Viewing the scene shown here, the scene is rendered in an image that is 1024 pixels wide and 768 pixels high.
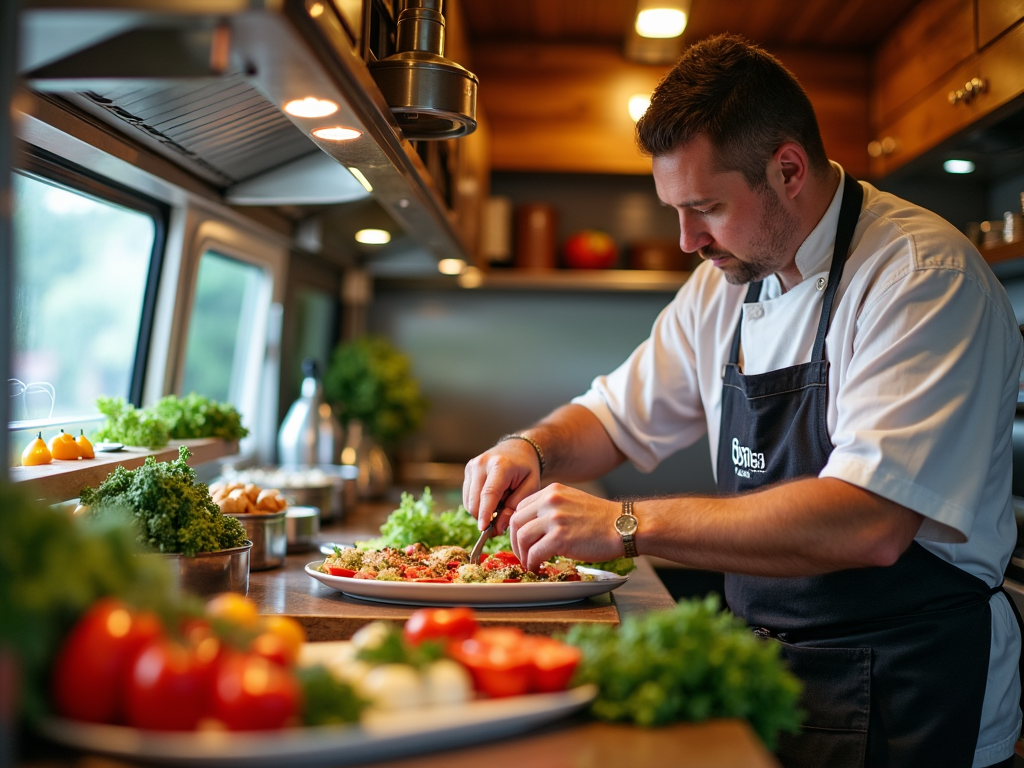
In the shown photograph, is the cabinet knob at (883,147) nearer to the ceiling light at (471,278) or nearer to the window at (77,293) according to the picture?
the ceiling light at (471,278)

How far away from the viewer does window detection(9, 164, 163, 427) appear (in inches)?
72.9

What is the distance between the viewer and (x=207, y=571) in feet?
4.69

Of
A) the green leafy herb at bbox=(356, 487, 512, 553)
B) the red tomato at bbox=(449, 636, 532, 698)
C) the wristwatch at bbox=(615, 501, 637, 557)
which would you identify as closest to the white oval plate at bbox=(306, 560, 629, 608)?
the wristwatch at bbox=(615, 501, 637, 557)

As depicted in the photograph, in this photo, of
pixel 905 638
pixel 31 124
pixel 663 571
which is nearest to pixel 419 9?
pixel 31 124

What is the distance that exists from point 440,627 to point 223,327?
2205 mm

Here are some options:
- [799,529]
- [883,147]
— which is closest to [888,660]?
[799,529]

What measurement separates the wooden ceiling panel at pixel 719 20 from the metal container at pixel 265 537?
2277 mm

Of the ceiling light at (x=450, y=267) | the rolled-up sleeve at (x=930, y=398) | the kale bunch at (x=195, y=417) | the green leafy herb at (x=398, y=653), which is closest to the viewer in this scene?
the green leafy herb at (x=398, y=653)

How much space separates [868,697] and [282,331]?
2.42 metres

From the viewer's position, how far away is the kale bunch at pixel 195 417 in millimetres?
2227

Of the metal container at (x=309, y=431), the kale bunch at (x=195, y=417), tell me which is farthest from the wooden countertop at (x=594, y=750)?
the metal container at (x=309, y=431)

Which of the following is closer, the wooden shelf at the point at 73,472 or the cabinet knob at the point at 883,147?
the wooden shelf at the point at 73,472

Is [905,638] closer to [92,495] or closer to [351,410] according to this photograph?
[92,495]

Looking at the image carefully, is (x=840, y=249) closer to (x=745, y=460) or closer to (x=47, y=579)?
(x=745, y=460)
